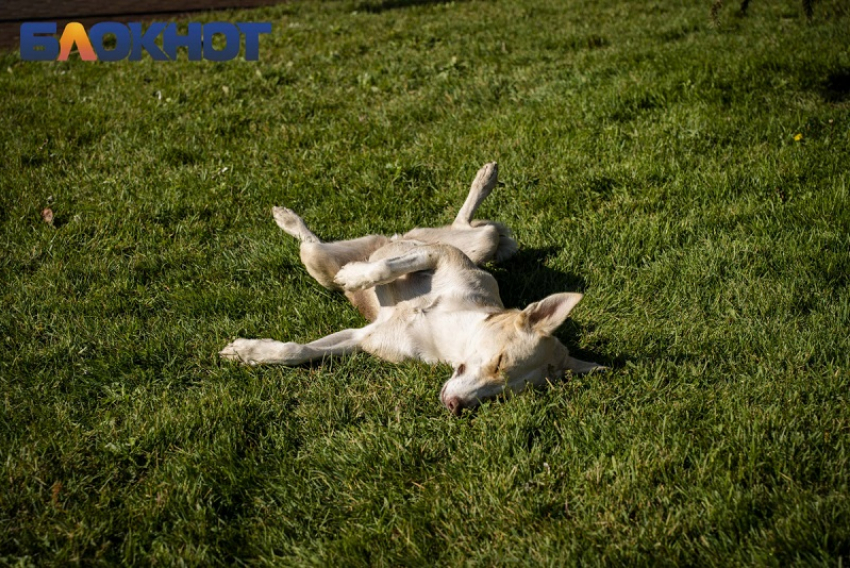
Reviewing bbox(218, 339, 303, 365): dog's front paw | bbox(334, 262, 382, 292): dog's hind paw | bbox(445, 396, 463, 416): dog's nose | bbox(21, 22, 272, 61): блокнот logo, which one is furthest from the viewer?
bbox(21, 22, 272, 61): блокнот logo

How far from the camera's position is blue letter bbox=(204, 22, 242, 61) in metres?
8.95

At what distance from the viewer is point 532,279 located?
4773 mm

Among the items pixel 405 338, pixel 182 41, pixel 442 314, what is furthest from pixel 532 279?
pixel 182 41

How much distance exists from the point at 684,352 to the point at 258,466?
231 cm

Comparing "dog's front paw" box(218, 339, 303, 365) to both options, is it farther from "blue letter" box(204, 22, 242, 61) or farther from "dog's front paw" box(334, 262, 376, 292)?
"blue letter" box(204, 22, 242, 61)

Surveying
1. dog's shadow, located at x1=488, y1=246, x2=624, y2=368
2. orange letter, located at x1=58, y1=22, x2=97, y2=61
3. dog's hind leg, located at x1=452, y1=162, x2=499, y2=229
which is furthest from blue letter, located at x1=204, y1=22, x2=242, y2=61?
dog's shadow, located at x1=488, y1=246, x2=624, y2=368

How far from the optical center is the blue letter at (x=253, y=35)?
29.1 feet

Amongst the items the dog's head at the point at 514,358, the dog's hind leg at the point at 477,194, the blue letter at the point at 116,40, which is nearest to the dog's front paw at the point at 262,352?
the dog's head at the point at 514,358

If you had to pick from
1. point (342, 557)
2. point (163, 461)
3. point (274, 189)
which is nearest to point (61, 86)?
point (274, 189)

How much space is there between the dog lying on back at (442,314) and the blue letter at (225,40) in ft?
15.8

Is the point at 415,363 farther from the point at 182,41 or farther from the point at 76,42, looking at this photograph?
the point at 76,42

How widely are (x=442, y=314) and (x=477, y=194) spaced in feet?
4.48

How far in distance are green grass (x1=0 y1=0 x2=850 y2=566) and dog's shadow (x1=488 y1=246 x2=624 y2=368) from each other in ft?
0.08

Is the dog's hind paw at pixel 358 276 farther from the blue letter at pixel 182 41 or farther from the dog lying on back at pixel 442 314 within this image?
the blue letter at pixel 182 41
